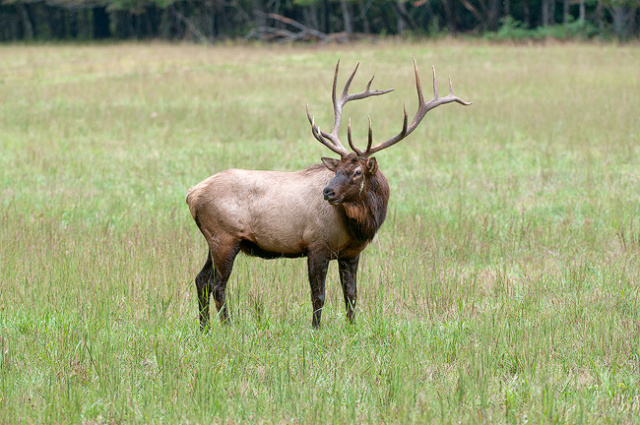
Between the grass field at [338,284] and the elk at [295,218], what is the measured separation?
25cm

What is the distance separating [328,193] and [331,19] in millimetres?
45352

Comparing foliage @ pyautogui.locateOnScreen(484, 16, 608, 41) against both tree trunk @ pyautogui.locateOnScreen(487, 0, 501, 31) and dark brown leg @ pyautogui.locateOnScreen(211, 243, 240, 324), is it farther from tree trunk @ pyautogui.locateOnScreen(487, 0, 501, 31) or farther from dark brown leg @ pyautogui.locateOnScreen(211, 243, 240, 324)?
dark brown leg @ pyautogui.locateOnScreen(211, 243, 240, 324)

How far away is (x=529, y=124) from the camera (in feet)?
48.6

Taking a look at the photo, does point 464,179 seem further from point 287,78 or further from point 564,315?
point 287,78

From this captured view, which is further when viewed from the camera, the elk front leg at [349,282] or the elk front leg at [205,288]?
the elk front leg at [349,282]

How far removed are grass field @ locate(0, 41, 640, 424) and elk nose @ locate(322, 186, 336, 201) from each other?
838mm

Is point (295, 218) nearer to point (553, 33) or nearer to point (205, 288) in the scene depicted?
point (205, 288)

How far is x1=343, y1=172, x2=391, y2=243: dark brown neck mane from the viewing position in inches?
216

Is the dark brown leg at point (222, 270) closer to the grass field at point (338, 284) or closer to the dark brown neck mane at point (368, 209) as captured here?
the grass field at point (338, 284)

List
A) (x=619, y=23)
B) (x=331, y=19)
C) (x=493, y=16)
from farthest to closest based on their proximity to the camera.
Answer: (x=331, y=19)
(x=493, y=16)
(x=619, y=23)

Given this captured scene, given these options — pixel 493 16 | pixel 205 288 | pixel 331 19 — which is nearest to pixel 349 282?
pixel 205 288

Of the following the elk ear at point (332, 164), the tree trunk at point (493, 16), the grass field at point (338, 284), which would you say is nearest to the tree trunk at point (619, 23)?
the tree trunk at point (493, 16)

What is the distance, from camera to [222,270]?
5660 millimetres

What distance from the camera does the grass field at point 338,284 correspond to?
4320 mm
